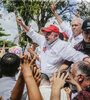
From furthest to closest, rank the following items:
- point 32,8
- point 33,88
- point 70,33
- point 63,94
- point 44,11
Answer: point 44,11 → point 32,8 → point 70,33 → point 63,94 → point 33,88

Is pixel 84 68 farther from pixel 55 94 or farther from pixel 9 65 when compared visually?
pixel 9 65

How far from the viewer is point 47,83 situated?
3.01 metres

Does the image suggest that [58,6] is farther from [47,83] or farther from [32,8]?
[47,83]

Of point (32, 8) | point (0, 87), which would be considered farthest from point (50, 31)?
point (32, 8)

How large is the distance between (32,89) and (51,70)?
78.6 inches

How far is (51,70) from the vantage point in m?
3.58

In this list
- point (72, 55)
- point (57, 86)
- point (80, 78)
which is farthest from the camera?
point (72, 55)

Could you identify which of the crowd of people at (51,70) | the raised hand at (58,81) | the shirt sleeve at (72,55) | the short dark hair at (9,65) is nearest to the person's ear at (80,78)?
the crowd of people at (51,70)

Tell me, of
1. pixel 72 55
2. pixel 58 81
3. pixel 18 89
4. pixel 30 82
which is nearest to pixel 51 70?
pixel 72 55

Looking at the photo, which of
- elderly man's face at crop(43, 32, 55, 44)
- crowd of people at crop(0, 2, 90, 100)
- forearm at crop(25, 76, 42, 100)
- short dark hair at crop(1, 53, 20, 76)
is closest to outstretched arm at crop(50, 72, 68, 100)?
crowd of people at crop(0, 2, 90, 100)

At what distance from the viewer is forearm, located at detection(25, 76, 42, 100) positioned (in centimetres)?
158

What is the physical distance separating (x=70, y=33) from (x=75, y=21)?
18.5 inches

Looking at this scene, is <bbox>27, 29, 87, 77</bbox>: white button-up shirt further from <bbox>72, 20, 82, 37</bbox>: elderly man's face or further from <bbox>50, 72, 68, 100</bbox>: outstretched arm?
<bbox>50, 72, 68, 100</bbox>: outstretched arm

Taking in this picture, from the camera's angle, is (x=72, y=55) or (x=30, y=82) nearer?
(x=30, y=82)
